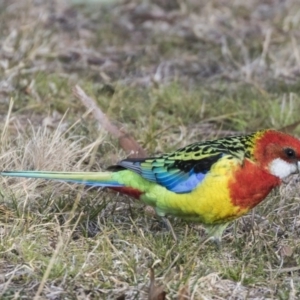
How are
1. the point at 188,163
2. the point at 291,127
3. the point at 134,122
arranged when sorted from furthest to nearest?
the point at 134,122 < the point at 291,127 < the point at 188,163

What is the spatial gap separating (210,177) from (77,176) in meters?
0.69

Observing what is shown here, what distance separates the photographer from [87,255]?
4066 millimetres

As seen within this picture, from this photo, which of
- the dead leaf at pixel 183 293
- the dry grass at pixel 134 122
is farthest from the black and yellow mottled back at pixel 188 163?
the dead leaf at pixel 183 293

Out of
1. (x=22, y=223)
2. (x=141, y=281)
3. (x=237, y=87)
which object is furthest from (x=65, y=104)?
(x=141, y=281)

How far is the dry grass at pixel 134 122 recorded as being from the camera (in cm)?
395

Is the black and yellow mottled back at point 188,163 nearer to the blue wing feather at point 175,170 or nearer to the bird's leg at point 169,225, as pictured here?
the blue wing feather at point 175,170

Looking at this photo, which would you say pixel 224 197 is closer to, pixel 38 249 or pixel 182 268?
pixel 182 268

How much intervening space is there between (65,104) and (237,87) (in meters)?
1.47

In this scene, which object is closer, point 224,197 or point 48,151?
point 224,197

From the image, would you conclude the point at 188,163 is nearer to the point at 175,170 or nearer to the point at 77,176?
the point at 175,170

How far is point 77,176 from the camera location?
443 cm

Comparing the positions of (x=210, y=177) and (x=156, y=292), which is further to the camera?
(x=210, y=177)

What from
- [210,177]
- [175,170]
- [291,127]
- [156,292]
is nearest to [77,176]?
[175,170]

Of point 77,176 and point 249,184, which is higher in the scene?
point 77,176
